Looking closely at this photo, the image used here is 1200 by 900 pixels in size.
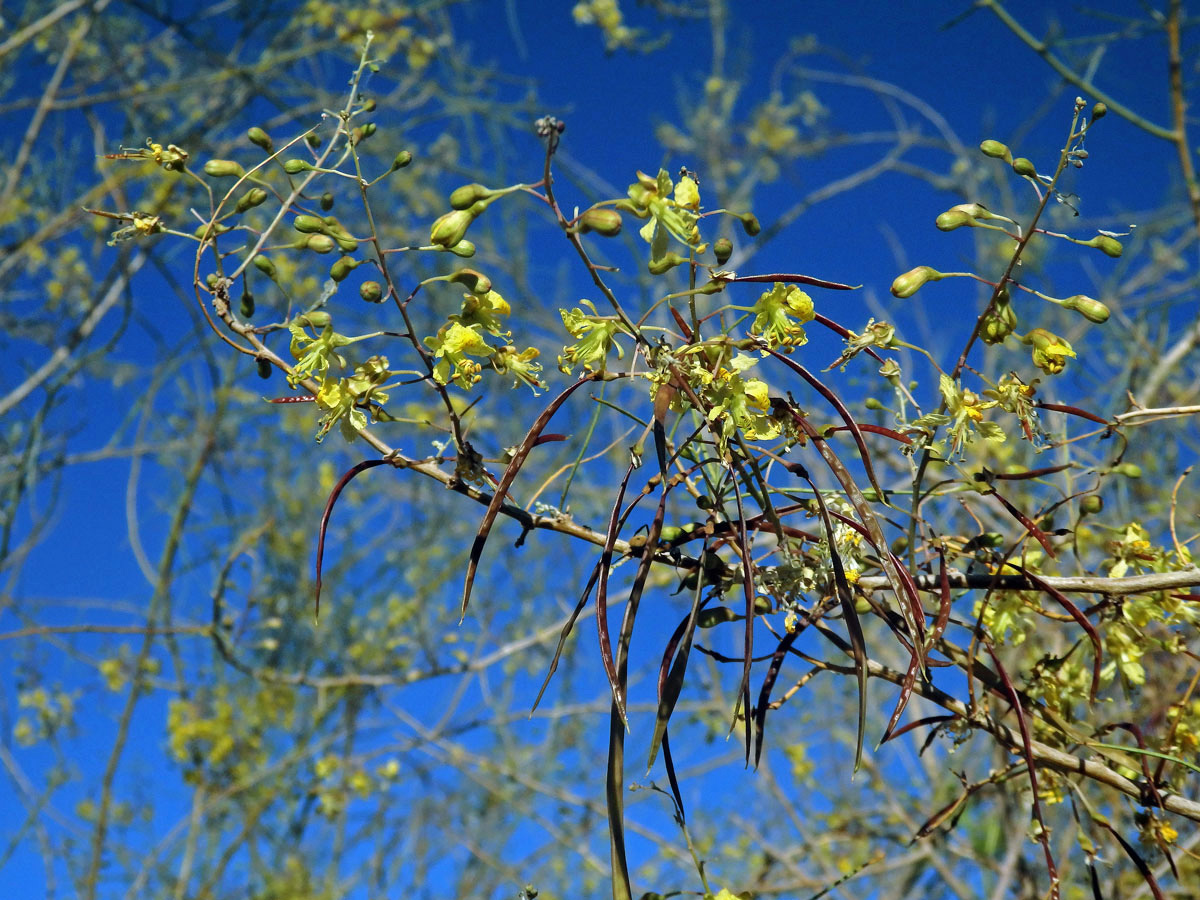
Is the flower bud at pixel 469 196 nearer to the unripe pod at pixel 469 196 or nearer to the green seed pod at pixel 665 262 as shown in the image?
the unripe pod at pixel 469 196

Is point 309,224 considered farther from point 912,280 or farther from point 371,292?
point 912,280

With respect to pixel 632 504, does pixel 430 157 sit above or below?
above

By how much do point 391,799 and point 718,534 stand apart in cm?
378

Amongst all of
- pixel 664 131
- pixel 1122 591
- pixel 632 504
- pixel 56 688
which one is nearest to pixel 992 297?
pixel 1122 591

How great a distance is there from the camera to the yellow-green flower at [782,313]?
2.56ft

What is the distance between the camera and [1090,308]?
898mm

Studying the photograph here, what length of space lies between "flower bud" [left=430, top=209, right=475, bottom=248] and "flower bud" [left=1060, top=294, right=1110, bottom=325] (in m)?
0.56

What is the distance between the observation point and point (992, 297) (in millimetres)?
872

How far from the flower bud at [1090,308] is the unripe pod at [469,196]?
1.80 feet

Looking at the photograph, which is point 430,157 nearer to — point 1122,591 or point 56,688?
point 56,688

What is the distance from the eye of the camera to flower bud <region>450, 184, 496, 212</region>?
799 mm

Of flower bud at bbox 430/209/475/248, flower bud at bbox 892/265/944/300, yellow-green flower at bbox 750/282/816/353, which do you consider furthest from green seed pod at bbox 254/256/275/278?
flower bud at bbox 892/265/944/300

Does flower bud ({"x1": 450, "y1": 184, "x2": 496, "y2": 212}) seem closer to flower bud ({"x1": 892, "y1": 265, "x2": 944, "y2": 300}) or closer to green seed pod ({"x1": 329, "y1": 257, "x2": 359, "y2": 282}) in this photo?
green seed pod ({"x1": 329, "y1": 257, "x2": 359, "y2": 282})

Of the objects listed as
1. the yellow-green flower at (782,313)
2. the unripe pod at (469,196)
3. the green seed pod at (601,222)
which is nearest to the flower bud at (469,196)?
the unripe pod at (469,196)
